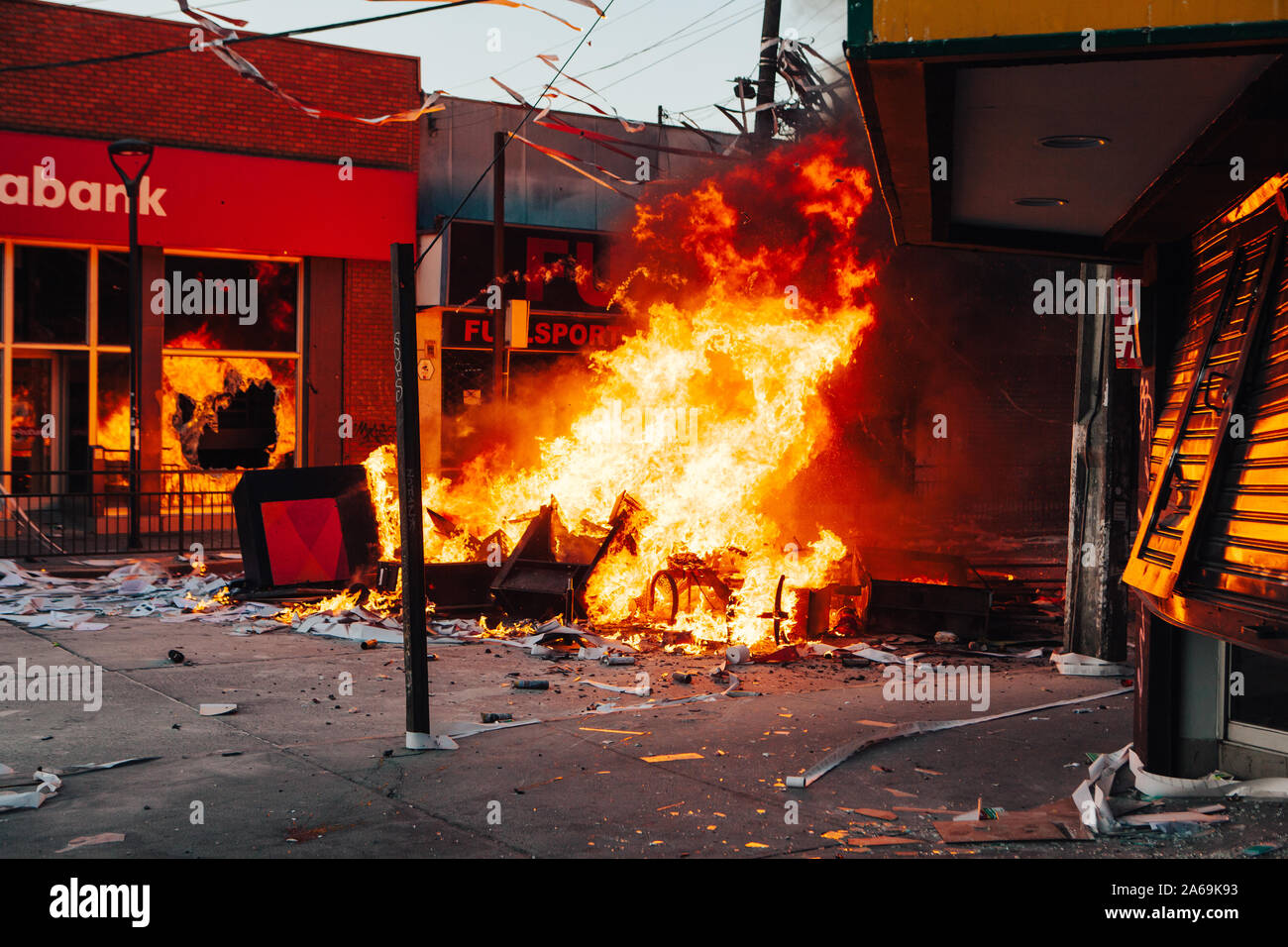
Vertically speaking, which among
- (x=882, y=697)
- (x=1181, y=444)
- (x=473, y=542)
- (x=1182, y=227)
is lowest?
(x=882, y=697)

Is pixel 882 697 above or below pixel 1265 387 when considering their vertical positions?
below

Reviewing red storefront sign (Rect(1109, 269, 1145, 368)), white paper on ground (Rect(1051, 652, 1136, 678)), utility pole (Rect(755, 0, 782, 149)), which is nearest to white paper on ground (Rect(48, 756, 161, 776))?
white paper on ground (Rect(1051, 652, 1136, 678))

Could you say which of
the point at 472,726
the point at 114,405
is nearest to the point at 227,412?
the point at 114,405

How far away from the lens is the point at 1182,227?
6.48 meters

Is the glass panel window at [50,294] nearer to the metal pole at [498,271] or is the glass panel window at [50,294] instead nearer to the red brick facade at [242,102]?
the red brick facade at [242,102]

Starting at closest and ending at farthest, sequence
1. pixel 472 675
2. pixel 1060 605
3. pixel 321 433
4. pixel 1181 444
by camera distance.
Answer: pixel 1181 444 < pixel 472 675 < pixel 1060 605 < pixel 321 433

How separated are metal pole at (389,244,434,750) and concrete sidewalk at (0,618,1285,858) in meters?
0.32

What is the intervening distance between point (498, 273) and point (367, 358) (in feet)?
9.02

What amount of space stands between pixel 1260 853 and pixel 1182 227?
3.28 metres

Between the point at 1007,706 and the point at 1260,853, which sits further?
the point at 1007,706

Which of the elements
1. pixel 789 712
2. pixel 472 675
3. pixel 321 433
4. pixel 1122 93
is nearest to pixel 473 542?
pixel 472 675

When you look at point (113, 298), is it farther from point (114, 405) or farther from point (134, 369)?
point (134, 369)

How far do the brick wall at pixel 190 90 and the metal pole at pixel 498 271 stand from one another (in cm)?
161
